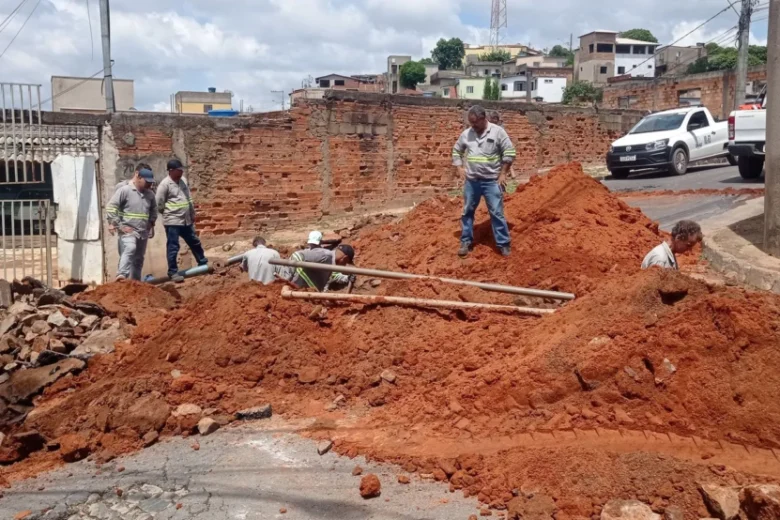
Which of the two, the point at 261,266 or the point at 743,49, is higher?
the point at 743,49

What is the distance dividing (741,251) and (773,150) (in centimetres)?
114

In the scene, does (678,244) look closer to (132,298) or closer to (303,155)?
(132,298)

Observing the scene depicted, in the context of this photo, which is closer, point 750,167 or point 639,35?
point 750,167

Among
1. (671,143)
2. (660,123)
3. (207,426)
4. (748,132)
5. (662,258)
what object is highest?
(660,123)

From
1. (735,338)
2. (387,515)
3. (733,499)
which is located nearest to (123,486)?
(387,515)

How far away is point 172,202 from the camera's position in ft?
32.0

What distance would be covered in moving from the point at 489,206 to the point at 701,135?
36.0 feet

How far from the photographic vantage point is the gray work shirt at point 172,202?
9.74 metres

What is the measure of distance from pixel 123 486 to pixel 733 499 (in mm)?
3472

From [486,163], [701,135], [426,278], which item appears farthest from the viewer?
[701,135]

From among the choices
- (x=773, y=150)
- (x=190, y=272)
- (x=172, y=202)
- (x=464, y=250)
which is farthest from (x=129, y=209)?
(x=773, y=150)

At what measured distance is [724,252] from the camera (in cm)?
805

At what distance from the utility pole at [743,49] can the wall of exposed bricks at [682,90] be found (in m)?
5.78

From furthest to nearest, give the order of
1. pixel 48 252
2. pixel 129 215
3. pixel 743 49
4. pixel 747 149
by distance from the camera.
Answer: pixel 743 49 < pixel 747 149 < pixel 48 252 < pixel 129 215
